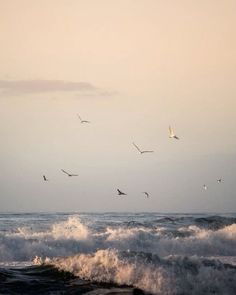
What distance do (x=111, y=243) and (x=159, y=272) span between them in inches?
674

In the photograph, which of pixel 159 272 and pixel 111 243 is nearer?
pixel 159 272

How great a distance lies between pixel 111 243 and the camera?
107 feet

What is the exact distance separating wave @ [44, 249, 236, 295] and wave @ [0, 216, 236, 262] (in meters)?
10.3

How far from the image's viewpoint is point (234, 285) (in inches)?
603

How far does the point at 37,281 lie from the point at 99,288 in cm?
239

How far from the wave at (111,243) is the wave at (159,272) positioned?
10315 mm

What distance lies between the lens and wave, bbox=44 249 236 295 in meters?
15.3

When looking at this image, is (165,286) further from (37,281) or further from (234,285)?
(37,281)

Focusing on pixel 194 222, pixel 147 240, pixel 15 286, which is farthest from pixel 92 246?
pixel 194 222

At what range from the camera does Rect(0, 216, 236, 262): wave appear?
28.9 meters

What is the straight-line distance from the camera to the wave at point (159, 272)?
50.1 feet

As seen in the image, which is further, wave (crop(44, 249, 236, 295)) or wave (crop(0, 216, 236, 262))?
wave (crop(0, 216, 236, 262))

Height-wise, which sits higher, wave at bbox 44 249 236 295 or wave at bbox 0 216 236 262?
wave at bbox 0 216 236 262

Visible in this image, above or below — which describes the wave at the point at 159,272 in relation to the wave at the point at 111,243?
below
